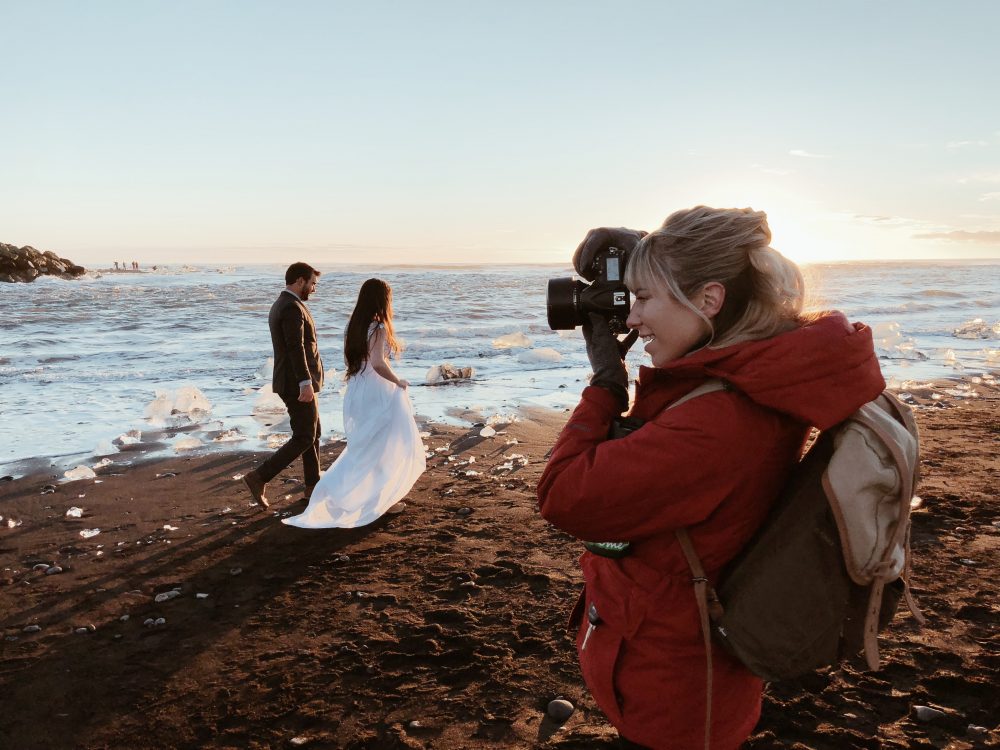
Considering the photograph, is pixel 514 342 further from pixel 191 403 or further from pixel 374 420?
pixel 374 420

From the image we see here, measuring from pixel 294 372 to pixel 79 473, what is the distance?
9.09ft

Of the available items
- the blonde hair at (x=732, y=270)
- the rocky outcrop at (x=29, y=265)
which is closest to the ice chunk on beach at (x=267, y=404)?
the blonde hair at (x=732, y=270)

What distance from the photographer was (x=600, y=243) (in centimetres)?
177

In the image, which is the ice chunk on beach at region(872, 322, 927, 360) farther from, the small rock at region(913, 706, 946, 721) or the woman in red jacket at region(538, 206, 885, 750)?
the woman in red jacket at region(538, 206, 885, 750)

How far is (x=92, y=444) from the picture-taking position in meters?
8.21

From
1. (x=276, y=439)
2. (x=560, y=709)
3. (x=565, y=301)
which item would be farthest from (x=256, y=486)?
(x=565, y=301)

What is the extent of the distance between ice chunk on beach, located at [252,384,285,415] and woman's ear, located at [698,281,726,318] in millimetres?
9012

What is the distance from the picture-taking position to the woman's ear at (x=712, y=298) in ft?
4.73

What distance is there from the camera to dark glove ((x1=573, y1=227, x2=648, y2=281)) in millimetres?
1751

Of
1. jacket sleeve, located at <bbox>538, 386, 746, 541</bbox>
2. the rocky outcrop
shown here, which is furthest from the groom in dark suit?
the rocky outcrop

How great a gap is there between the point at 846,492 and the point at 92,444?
8893 mm

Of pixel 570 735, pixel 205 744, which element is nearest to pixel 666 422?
pixel 570 735

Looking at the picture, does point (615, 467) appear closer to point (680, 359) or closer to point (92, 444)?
point (680, 359)

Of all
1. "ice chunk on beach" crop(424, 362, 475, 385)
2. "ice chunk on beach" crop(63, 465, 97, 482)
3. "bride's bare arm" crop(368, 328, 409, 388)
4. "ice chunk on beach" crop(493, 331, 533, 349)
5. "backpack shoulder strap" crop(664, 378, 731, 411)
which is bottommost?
"ice chunk on beach" crop(63, 465, 97, 482)
